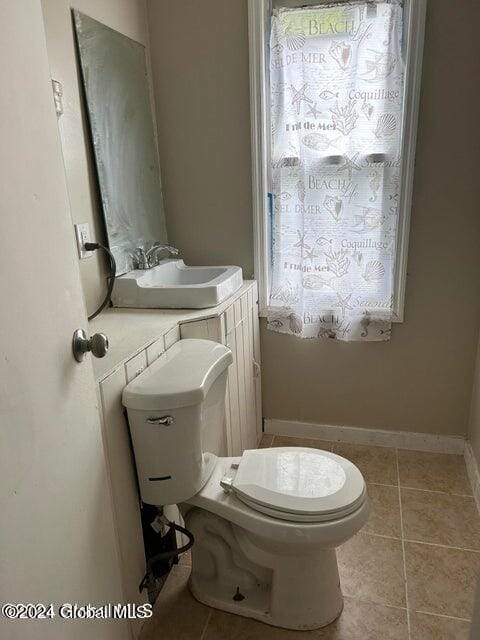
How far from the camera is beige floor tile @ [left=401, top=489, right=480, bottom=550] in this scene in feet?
5.66

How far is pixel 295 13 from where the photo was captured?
72.8 inches

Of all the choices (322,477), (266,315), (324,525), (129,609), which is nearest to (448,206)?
(266,315)

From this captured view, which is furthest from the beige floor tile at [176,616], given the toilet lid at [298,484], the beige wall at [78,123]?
the beige wall at [78,123]

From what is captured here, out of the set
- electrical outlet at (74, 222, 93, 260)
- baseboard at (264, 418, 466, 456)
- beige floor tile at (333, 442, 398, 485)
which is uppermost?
electrical outlet at (74, 222, 93, 260)

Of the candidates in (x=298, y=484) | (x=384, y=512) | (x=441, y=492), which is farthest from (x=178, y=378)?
(x=441, y=492)

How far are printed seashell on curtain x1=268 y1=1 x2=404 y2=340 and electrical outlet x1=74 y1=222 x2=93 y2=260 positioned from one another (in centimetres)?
87

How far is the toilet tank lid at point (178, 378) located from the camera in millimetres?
1181

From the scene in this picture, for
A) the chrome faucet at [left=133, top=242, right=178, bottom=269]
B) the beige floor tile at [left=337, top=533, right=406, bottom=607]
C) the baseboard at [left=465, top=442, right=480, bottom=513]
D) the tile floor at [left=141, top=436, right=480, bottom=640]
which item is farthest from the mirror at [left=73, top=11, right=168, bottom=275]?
the baseboard at [left=465, top=442, right=480, bottom=513]

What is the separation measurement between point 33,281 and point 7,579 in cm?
50

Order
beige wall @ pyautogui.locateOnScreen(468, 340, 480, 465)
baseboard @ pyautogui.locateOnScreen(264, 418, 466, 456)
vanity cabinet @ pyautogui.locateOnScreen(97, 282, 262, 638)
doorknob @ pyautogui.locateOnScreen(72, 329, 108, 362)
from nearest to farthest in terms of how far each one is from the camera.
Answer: doorknob @ pyautogui.locateOnScreen(72, 329, 108, 362), vanity cabinet @ pyautogui.locateOnScreen(97, 282, 262, 638), beige wall @ pyautogui.locateOnScreen(468, 340, 480, 465), baseboard @ pyautogui.locateOnScreen(264, 418, 466, 456)

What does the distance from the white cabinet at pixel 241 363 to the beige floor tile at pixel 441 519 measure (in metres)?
0.76

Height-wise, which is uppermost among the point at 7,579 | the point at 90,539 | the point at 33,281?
the point at 33,281

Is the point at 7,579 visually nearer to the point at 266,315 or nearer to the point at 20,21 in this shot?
the point at 20,21

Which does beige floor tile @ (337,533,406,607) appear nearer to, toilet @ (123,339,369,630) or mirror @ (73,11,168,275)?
toilet @ (123,339,369,630)
